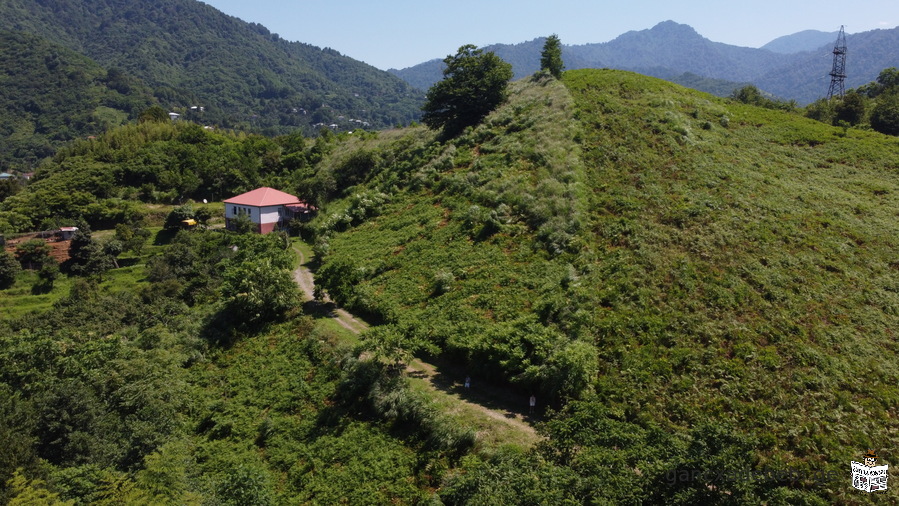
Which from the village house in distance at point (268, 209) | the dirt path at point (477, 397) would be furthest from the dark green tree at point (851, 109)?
the village house in distance at point (268, 209)

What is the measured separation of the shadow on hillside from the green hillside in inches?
6822

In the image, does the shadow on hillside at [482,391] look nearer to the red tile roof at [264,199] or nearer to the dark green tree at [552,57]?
the red tile roof at [264,199]

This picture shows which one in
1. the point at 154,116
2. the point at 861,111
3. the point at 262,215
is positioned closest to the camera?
the point at 861,111

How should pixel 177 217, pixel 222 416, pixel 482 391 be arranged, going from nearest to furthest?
pixel 482 391
pixel 222 416
pixel 177 217

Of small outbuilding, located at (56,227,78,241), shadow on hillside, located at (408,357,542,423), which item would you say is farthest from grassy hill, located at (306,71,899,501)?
small outbuilding, located at (56,227,78,241)

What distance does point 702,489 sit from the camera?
1145 centimetres

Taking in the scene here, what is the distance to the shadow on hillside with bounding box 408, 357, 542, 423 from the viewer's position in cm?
1794

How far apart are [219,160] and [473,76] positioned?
136ft

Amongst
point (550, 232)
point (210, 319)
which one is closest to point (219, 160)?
point (210, 319)

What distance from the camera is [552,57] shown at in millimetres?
54938

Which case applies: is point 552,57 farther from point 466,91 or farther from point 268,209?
point 268,209

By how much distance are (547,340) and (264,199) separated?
42965 mm

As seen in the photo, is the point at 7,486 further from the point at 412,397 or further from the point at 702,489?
the point at 702,489

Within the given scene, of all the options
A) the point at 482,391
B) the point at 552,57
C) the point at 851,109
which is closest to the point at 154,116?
the point at 552,57
